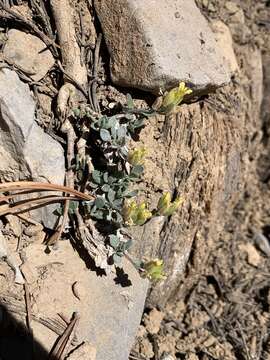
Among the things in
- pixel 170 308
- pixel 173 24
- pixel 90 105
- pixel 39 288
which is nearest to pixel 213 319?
pixel 170 308

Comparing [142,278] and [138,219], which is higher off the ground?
[138,219]

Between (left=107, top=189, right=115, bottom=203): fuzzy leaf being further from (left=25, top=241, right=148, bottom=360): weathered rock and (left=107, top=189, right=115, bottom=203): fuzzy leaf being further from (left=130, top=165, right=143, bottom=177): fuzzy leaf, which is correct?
(left=25, top=241, right=148, bottom=360): weathered rock

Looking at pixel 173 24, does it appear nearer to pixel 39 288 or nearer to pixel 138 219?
pixel 138 219

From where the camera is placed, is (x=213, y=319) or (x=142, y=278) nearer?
(x=142, y=278)

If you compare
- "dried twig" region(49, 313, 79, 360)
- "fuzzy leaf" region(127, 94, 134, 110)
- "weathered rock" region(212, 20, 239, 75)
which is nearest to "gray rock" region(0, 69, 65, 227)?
"fuzzy leaf" region(127, 94, 134, 110)

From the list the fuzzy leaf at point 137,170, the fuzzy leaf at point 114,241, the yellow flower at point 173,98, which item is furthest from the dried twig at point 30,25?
the fuzzy leaf at point 114,241
